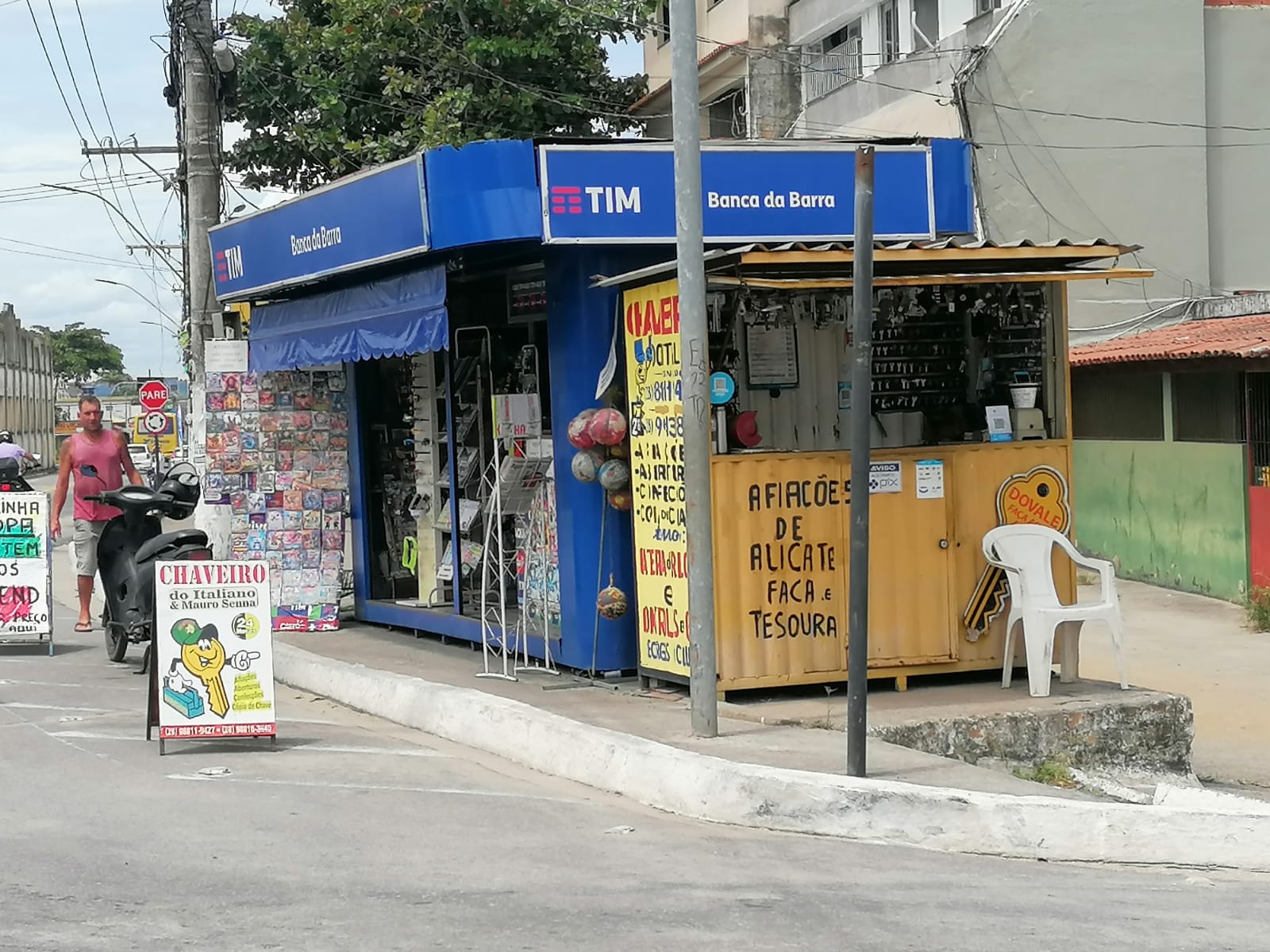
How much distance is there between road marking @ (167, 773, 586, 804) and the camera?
7.38m

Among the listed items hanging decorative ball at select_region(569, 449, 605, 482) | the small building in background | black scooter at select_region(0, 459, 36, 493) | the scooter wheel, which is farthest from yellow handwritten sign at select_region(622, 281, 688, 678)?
black scooter at select_region(0, 459, 36, 493)

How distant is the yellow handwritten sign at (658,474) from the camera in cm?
895

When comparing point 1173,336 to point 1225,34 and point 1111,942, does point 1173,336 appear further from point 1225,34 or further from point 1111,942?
point 1111,942

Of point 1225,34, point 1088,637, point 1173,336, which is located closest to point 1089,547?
point 1173,336

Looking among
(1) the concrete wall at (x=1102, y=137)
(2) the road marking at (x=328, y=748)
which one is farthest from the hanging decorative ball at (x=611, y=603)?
(1) the concrete wall at (x=1102, y=137)

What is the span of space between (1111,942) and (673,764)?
2.54 meters

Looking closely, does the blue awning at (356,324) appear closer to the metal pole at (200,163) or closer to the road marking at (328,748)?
the metal pole at (200,163)

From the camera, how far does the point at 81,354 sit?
4626 inches

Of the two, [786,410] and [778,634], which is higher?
[786,410]

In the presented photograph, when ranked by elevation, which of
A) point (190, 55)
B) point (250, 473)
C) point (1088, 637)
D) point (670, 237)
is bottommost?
Result: point (1088, 637)

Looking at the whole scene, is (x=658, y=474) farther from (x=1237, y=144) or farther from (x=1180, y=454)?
(x=1237, y=144)

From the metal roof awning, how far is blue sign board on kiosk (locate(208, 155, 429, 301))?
1.52 meters

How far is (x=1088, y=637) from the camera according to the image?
1412 centimetres

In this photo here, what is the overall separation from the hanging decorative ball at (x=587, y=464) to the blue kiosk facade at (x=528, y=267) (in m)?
0.13
